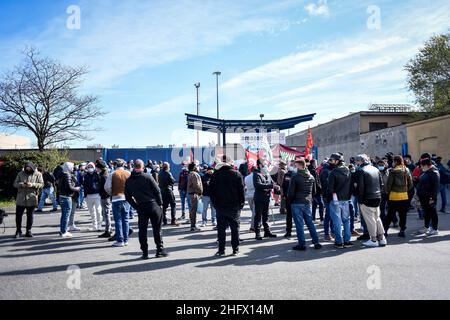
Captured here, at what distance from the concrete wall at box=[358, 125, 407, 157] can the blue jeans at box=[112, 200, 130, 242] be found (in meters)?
26.9

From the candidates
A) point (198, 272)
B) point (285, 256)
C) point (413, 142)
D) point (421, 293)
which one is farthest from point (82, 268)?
point (413, 142)

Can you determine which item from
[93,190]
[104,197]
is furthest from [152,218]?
[93,190]

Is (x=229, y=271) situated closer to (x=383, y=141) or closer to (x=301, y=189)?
(x=301, y=189)

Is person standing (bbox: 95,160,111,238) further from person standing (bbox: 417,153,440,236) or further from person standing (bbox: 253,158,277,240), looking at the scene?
person standing (bbox: 417,153,440,236)

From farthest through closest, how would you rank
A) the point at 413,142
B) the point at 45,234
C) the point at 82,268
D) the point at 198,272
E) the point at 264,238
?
the point at 413,142, the point at 45,234, the point at 264,238, the point at 82,268, the point at 198,272

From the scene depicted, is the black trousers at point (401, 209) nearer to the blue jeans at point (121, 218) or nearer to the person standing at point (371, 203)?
the person standing at point (371, 203)

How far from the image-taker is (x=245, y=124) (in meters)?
24.1

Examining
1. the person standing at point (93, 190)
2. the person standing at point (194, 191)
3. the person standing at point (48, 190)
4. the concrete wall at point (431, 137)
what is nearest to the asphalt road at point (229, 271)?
the person standing at point (93, 190)

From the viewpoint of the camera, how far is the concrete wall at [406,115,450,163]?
79.6 feet

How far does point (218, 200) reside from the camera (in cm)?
757

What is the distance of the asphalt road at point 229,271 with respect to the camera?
16.6ft
